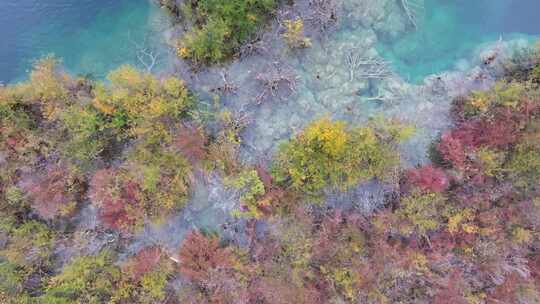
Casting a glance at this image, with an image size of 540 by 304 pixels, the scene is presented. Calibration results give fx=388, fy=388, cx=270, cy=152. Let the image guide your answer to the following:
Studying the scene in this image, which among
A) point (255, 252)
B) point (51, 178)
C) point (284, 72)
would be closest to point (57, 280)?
point (51, 178)

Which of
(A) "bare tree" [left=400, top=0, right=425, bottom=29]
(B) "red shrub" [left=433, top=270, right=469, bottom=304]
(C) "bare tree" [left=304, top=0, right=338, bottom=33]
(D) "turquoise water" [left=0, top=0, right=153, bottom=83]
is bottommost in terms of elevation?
(B) "red shrub" [left=433, top=270, right=469, bottom=304]

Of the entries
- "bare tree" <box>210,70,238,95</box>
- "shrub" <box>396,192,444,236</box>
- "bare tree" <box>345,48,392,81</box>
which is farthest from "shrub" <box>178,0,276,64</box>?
"shrub" <box>396,192,444,236</box>

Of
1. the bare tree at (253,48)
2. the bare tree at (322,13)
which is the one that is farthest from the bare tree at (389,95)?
the bare tree at (253,48)

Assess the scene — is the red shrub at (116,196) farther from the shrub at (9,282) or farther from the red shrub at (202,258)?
the shrub at (9,282)

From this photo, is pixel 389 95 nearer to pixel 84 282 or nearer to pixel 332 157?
pixel 332 157

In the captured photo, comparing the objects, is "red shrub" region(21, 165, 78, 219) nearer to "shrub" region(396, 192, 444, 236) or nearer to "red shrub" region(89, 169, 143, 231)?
"red shrub" region(89, 169, 143, 231)

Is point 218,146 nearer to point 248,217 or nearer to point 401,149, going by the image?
point 248,217
